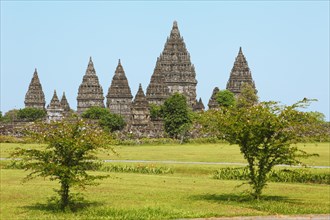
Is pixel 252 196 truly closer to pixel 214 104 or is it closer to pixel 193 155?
pixel 193 155

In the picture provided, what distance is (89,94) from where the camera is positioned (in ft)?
484

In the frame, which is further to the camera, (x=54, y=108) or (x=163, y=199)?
(x=54, y=108)

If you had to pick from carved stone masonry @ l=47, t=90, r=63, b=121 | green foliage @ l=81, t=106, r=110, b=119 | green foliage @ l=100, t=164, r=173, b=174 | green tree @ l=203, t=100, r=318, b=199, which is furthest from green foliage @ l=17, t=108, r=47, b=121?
green tree @ l=203, t=100, r=318, b=199

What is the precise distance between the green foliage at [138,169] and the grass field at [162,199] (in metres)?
2.58

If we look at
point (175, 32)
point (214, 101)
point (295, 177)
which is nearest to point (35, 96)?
point (175, 32)

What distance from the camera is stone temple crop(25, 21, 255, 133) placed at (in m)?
140

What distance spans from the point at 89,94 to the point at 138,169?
3943 inches

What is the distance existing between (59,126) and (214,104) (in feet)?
366

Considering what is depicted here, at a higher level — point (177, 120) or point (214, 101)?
point (214, 101)

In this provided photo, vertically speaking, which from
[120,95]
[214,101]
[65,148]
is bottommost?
[65,148]

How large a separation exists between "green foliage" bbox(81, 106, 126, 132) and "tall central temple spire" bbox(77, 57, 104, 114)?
10263 mm

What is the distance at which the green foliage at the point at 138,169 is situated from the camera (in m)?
48.0

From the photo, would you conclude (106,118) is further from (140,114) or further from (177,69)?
(177,69)

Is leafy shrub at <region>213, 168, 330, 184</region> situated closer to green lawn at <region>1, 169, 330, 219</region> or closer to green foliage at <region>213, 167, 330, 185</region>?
green foliage at <region>213, 167, 330, 185</region>
